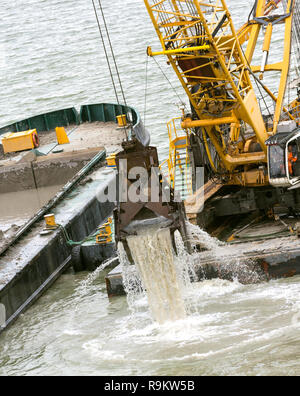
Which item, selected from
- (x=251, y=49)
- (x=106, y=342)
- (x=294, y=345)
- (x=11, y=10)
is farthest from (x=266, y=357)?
(x=11, y=10)

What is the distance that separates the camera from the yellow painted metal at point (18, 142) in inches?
1375

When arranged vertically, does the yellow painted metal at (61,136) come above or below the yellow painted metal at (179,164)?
below

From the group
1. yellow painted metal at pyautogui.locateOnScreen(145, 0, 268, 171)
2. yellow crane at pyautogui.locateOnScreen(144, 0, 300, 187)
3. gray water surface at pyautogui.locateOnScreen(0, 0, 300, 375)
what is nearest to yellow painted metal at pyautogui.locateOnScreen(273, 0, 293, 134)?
yellow crane at pyautogui.locateOnScreen(144, 0, 300, 187)

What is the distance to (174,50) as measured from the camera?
21.3 metres

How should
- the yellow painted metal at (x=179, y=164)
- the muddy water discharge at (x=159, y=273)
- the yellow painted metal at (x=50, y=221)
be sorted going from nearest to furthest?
the muddy water discharge at (x=159, y=273) → the yellow painted metal at (x=179, y=164) → the yellow painted metal at (x=50, y=221)

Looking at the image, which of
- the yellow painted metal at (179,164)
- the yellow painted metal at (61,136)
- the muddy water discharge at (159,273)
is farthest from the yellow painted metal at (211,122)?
the yellow painted metal at (61,136)

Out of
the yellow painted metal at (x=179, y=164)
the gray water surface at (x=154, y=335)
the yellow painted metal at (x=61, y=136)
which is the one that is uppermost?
the yellow painted metal at (x=179, y=164)

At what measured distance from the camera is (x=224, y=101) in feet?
74.2

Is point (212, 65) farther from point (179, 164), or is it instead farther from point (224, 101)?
point (179, 164)

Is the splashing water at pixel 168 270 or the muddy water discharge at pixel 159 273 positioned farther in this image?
the splashing water at pixel 168 270

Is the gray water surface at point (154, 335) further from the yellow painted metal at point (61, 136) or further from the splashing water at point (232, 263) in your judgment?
the yellow painted metal at point (61, 136)

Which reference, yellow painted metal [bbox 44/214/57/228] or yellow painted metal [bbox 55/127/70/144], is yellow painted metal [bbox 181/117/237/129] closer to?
yellow painted metal [bbox 44/214/57/228]

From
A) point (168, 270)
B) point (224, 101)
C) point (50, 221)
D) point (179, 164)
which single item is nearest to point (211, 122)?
point (224, 101)
